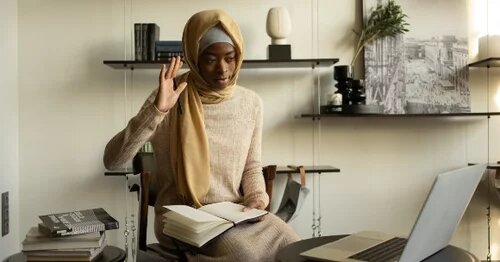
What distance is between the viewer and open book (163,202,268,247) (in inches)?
55.9

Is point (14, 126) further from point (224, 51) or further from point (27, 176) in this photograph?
point (224, 51)

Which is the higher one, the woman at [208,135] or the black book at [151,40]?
the black book at [151,40]

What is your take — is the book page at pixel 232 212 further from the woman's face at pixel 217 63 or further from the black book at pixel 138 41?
the black book at pixel 138 41

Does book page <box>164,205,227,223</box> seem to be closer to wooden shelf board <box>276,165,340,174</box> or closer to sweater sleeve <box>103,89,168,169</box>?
sweater sleeve <box>103,89,168,169</box>

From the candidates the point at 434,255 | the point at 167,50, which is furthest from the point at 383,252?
the point at 167,50

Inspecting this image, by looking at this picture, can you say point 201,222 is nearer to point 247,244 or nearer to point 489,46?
point 247,244

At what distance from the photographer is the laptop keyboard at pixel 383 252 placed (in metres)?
1.15

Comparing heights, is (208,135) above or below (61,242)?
above

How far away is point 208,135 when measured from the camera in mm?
1895

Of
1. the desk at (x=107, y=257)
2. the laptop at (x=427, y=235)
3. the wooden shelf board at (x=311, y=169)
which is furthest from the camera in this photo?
the wooden shelf board at (x=311, y=169)

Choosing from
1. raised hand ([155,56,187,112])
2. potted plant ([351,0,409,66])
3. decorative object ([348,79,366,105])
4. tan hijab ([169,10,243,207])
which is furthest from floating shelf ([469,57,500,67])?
raised hand ([155,56,187,112])

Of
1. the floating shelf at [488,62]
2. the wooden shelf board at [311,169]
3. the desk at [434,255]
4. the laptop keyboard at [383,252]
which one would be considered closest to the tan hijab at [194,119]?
the desk at [434,255]

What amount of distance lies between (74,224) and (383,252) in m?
0.87

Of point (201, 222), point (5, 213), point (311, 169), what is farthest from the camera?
point (311, 169)
